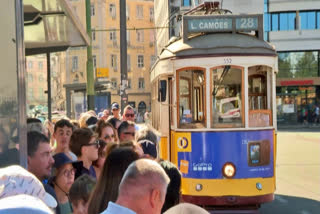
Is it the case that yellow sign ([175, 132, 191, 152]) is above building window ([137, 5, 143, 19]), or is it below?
below

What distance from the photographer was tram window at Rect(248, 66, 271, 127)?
6852 millimetres

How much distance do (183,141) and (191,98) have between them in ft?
2.71

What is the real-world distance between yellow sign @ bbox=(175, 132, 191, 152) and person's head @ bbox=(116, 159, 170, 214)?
184 inches

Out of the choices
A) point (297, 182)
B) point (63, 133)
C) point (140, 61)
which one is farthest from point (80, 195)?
point (140, 61)

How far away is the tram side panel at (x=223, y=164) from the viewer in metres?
6.53

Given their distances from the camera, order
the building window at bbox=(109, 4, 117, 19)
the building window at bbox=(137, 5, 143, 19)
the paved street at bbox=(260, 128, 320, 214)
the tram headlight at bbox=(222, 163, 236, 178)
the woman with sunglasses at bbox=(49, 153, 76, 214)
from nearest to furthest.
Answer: the woman with sunglasses at bbox=(49, 153, 76, 214) → the tram headlight at bbox=(222, 163, 236, 178) → the paved street at bbox=(260, 128, 320, 214) → the building window at bbox=(109, 4, 117, 19) → the building window at bbox=(137, 5, 143, 19)

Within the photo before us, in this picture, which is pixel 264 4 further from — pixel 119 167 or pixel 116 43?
pixel 119 167

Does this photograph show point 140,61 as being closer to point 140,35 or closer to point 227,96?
point 140,35

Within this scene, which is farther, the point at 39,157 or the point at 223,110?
the point at 223,110

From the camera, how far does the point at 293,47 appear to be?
35.8 meters

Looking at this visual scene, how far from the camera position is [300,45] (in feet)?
117

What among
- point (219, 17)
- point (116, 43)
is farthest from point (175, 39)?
point (116, 43)

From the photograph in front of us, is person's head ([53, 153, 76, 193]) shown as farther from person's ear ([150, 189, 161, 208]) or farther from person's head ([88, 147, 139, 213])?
person's ear ([150, 189, 161, 208])

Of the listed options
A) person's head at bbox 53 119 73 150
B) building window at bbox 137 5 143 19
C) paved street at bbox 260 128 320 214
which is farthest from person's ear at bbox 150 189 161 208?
building window at bbox 137 5 143 19
